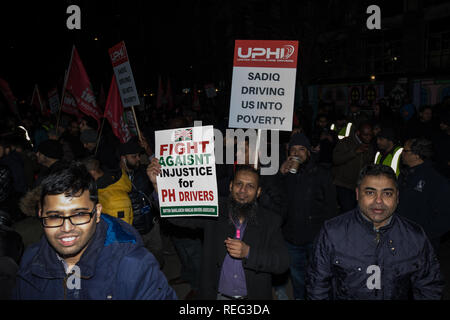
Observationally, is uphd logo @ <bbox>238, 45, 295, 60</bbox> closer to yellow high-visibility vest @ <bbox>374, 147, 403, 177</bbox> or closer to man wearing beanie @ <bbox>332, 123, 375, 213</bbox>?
yellow high-visibility vest @ <bbox>374, 147, 403, 177</bbox>

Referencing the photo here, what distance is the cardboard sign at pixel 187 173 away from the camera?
370 centimetres

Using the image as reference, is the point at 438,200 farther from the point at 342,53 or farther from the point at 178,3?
the point at 178,3

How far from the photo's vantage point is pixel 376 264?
2.79m

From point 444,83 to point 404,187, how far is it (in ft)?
64.2

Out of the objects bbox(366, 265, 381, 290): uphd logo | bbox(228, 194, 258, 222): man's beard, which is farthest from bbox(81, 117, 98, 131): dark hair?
bbox(366, 265, 381, 290): uphd logo

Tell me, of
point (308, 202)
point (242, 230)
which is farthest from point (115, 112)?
point (242, 230)

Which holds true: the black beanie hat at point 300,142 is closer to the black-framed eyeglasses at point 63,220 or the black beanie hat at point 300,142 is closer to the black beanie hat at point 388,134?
the black beanie hat at point 388,134

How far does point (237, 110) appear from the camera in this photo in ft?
16.5

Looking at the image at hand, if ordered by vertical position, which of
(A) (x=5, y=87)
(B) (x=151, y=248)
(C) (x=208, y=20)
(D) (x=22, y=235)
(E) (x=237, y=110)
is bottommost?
(B) (x=151, y=248)

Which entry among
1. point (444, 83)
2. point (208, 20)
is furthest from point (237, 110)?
point (208, 20)

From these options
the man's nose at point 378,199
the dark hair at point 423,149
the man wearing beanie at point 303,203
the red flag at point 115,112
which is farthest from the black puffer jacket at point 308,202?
the red flag at point 115,112

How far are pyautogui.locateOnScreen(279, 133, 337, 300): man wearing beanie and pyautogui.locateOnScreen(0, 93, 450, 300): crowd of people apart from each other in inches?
0.5

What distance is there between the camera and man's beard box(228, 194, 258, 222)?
3.50m

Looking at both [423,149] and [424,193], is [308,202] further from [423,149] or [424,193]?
[423,149]
